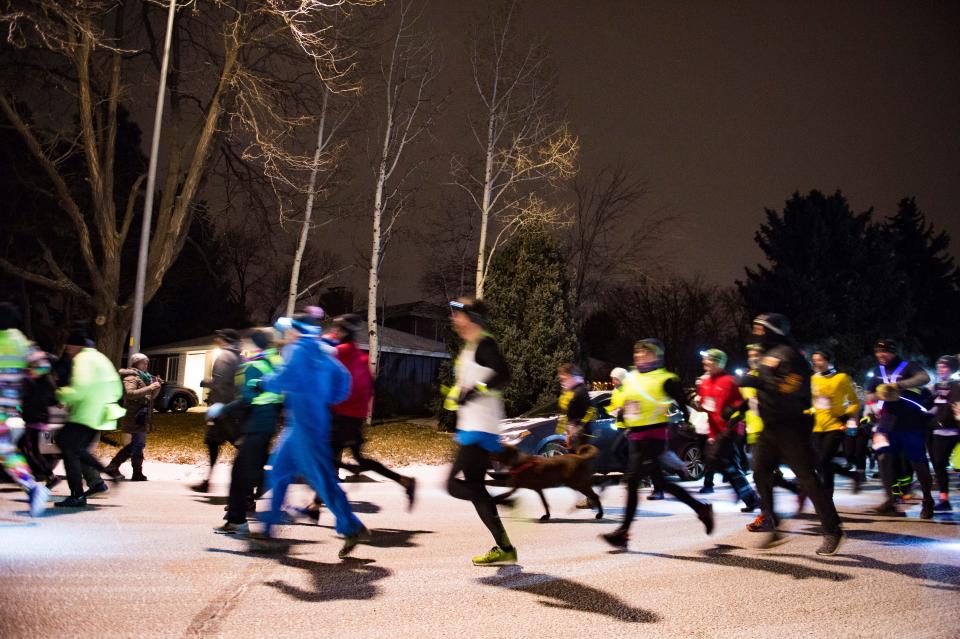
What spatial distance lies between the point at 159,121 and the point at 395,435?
389 inches

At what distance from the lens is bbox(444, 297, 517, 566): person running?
17.5 ft

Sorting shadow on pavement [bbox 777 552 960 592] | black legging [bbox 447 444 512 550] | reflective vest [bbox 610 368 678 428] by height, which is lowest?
shadow on pavement [bbox 777 552 960 592]

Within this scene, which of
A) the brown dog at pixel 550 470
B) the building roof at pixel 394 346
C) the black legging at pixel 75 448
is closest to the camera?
the brown dog at pixel 550 470

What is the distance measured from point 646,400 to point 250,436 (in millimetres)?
3387

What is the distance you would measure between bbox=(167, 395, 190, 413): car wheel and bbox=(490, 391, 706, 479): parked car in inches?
784

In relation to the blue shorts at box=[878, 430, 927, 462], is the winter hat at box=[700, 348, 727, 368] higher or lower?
higher

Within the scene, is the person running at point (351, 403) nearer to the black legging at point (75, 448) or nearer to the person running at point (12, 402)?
the black legging at point (75, 448)

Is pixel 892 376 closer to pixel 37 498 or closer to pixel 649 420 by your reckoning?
pixel 649 420

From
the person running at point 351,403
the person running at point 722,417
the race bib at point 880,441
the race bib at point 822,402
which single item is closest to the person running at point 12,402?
the person running at point 351,403

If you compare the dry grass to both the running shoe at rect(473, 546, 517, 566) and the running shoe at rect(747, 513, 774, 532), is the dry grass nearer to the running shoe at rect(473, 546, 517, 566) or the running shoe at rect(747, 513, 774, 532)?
the running shoe at rect(747, 513, 774, 532)

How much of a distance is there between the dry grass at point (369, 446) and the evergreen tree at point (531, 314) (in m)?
3.92

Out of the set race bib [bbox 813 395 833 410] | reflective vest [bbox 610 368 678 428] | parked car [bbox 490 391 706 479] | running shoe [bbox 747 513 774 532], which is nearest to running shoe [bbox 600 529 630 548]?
reflective vest [bbox 610 368 678 428]

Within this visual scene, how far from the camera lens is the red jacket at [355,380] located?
753 centimetres

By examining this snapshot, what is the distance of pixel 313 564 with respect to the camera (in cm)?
548
